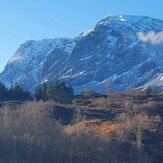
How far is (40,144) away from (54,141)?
7.85 ft

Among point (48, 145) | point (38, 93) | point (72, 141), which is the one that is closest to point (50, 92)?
point (38, 93)

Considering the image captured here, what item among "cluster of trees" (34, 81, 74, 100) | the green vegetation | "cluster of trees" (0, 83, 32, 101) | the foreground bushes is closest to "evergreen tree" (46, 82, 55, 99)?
"cluster of trees" (34, 81, 74, 100)

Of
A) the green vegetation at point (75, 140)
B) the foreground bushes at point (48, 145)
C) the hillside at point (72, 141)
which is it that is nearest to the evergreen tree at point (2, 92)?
the green vegetation at point (75, 140)

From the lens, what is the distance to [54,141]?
8912cm

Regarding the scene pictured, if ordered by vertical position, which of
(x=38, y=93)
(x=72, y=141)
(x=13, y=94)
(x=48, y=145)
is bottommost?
(x=48, y=145)

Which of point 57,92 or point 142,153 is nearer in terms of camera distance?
point 142,153

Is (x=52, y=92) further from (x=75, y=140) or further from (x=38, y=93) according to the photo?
(x=75, y=140)

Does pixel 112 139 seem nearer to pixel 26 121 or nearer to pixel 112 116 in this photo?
pixel 26 121

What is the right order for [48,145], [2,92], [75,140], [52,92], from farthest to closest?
[52,92] < [2,92] < [75,140] < [48,145]

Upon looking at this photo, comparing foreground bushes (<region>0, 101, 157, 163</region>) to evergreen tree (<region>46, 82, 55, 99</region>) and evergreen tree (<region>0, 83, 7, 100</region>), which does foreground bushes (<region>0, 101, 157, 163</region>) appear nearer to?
evergreen tree (<region>46, 82, 55, 99</region>)

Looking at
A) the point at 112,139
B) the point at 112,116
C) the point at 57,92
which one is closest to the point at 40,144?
the point at 112,139

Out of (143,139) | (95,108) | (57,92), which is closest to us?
(143,139)

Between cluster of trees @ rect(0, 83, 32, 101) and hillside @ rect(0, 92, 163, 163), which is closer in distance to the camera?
hillside @ rect(0, 92, 163, 163)

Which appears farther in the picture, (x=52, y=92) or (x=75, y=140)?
(x=52, y=92)
